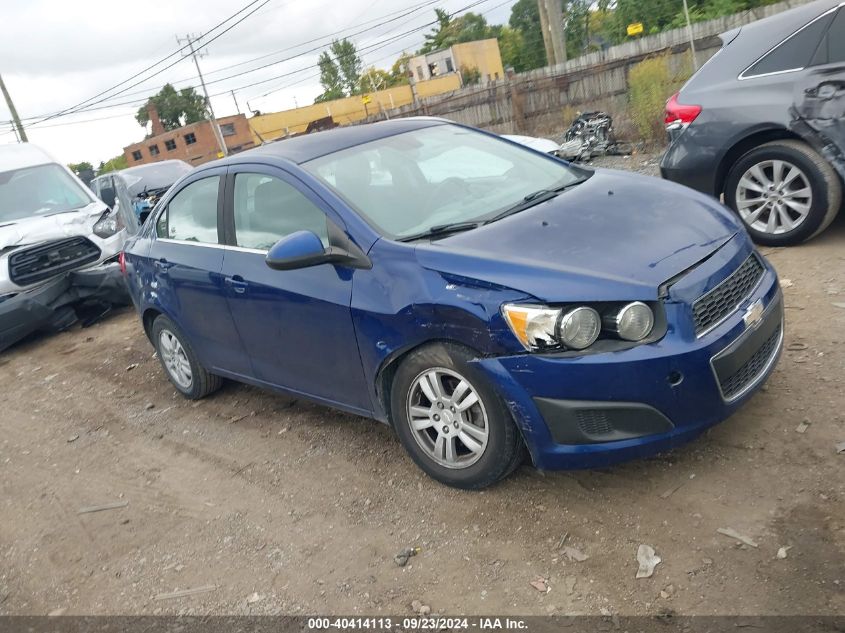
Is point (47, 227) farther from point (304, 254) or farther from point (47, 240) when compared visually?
point (304, 254)

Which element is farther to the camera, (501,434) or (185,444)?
(185,444)

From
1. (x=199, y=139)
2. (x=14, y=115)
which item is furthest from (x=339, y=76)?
(x=14, y=115)

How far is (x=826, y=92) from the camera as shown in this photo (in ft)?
18.2

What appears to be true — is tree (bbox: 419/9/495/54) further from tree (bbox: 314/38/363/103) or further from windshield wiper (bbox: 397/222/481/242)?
windshield wiper (bbox: 397/222/481/242)

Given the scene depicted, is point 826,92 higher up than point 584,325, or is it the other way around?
point 826,92

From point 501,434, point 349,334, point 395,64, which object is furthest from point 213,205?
point 395,64

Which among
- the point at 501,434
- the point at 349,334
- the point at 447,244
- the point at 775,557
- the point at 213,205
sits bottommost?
the point at 775,557

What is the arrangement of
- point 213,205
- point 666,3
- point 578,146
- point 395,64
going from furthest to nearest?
point 395,64 < point 666,3 < point 578,146 < point 213,205

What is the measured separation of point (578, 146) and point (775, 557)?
34.8 feet

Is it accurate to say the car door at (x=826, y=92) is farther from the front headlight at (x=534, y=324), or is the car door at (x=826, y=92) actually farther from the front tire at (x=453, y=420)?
the front tire at (x=453, y=420)

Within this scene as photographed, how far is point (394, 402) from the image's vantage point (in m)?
3.72

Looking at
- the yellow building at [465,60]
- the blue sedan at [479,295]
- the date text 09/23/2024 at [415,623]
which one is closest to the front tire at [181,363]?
the blue sedan at [479,295]

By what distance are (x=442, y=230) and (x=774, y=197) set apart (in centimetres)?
→ 355

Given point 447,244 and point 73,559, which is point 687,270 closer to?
point 447,244
